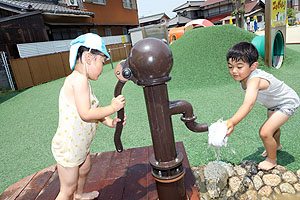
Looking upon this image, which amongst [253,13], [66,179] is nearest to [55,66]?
[66,179]

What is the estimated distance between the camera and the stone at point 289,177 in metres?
1.78

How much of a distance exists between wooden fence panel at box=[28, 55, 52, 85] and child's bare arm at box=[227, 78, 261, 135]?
374 inches

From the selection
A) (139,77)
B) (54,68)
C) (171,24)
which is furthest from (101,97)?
(171,24)

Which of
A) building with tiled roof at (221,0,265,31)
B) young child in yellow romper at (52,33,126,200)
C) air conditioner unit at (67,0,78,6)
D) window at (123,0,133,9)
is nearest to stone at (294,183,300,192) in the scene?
young child in yellow romper at (52,33,126,200)

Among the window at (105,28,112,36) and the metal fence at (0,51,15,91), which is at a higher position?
the window at (105,28,112,36)

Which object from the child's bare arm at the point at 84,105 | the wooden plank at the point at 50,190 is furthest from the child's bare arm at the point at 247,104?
the wooden plank at the point at 50,190

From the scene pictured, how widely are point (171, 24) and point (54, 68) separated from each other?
22.1 meters

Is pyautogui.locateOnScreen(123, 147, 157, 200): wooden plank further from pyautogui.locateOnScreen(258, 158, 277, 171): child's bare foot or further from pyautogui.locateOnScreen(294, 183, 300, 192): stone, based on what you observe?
pyautogui.locateOnScreen(294, 183, 300, 192): stone

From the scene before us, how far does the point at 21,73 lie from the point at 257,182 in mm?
9422

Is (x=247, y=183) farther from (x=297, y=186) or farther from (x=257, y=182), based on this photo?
(x=297, y=186)

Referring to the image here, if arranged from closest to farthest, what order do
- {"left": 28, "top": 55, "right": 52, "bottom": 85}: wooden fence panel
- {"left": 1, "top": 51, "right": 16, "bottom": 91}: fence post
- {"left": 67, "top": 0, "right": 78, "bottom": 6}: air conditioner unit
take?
{"left": 1, "top": 51, "right": 16, "bottom": 91}: fence post → {"left": 28, "top": 55, "right": 52, "bottom": 85}: wooden fence panel → {"left": 67, "top": 0, "right": 78, "bottom": 6}: air conditioner unit

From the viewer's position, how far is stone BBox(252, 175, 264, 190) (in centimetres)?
179

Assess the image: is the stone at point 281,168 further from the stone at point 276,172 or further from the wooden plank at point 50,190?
the wooden plank at point 50,190

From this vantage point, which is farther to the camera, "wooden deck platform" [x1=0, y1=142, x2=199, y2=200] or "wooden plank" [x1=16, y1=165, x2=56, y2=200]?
"wooden plank" [x1=16, y1=165, x2=56, y2=200]
